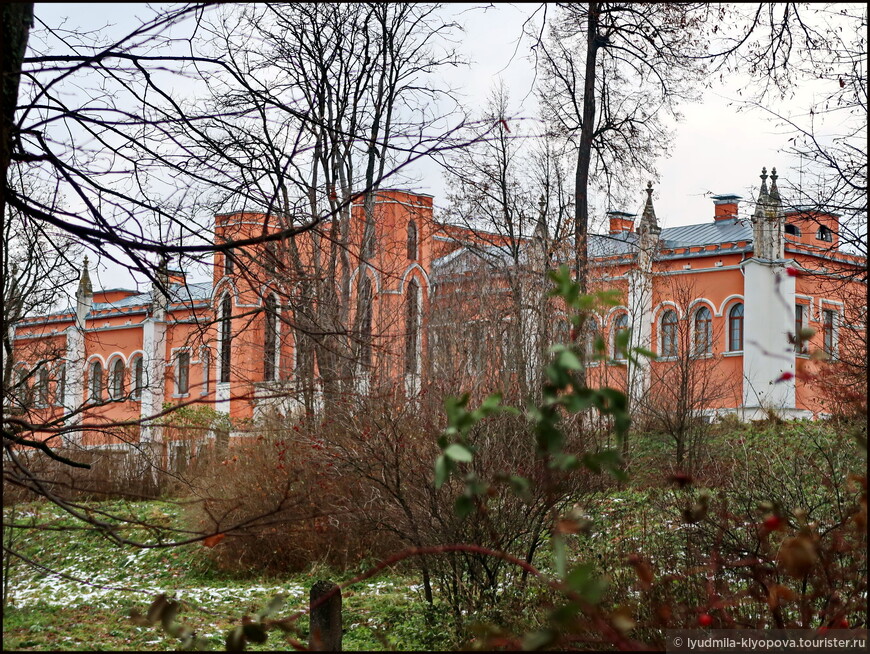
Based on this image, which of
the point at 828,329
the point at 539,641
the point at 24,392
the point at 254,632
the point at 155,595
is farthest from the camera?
the point at 828,329

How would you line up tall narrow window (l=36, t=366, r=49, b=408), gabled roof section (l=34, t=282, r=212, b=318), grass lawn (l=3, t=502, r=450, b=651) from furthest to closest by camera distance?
1. tall narrow window (l=36, t=366, r=49, b=408)
2. grass lawn (l=3, t=502, r=450, b=651)
3. gabled roof section (l=34, t=282, r=212, b=318)

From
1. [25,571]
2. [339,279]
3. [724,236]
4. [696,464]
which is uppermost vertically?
[724,236]

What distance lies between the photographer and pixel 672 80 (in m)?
20.5

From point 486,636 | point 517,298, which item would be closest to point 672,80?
point 517,298

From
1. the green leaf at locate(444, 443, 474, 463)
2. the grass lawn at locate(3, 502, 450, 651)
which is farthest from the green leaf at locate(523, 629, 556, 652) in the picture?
the grass lawn at locate(3, 502, 450, 651)

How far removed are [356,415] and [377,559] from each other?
4.74 meters

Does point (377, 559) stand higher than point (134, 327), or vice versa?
point (134, 327)

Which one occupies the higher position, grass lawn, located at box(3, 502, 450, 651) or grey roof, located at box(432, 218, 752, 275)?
grey roof, located at box(432, 218, 752, 275)

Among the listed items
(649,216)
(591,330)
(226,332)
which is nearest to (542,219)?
(591,330)

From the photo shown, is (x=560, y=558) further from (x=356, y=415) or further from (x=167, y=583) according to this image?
(x=167, y=583)

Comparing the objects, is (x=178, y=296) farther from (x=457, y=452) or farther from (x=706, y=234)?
(x=706, y=234)

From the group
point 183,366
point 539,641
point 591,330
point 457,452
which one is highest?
point 591,330

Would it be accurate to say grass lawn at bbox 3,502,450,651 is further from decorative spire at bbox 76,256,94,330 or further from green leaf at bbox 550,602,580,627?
green leaf at bbox 550,602,580,627

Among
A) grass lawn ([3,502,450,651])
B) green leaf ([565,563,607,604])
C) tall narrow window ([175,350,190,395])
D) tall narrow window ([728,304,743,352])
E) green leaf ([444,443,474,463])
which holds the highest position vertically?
tall narrow window ([728,304,743,352])
